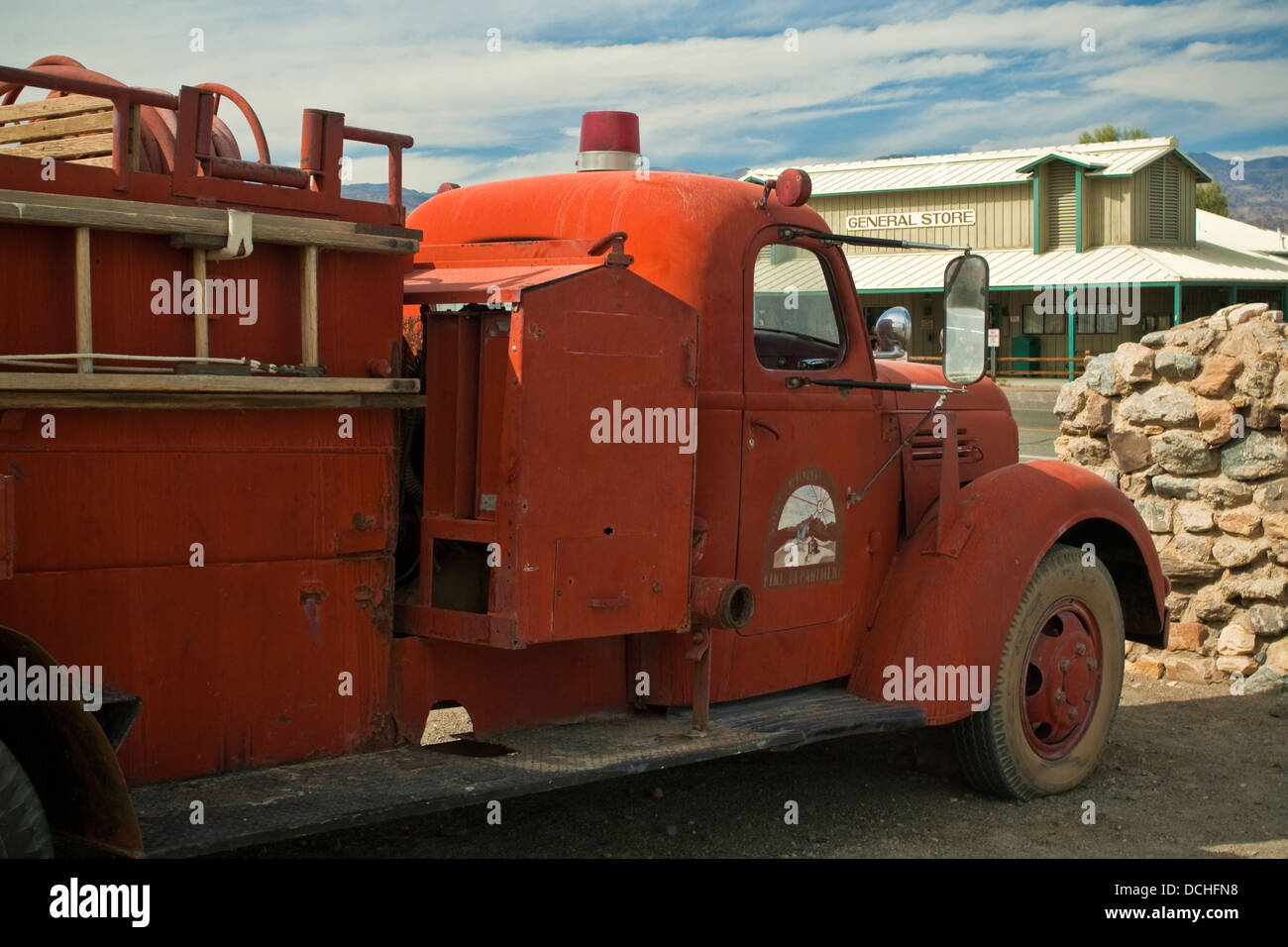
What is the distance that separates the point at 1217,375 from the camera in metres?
7.61

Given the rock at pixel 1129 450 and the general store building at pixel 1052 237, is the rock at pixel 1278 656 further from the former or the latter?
the general store building at pixel 1052 237

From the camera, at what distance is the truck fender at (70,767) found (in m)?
3.06

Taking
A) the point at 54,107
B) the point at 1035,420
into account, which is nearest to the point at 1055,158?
the point at 1035,420

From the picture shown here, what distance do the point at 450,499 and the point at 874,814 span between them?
2286 millimetres

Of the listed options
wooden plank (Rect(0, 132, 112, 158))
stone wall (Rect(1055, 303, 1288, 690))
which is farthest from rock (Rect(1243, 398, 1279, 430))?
wooden plank (Rect(0, 132, 112, 158))

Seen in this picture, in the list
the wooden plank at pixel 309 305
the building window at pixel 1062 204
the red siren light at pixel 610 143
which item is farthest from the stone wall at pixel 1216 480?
the building window at pixel 1062 204

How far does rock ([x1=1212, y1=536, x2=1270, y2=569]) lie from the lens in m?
7.47

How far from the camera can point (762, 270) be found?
485 cm

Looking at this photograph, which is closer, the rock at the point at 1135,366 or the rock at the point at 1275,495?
the rock at the point at 1275,495

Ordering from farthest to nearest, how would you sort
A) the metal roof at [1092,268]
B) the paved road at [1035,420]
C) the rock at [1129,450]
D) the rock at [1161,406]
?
1. the metal roof at [1092,268]
2. the paved road at [1035,420]
3. the rock at [1129,450]
4. the rock at [1161,406]

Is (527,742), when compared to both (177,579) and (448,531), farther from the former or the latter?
(177,579)

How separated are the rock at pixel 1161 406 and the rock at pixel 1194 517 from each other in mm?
465

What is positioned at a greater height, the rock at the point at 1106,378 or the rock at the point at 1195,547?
the rock at the point at 1106,378
